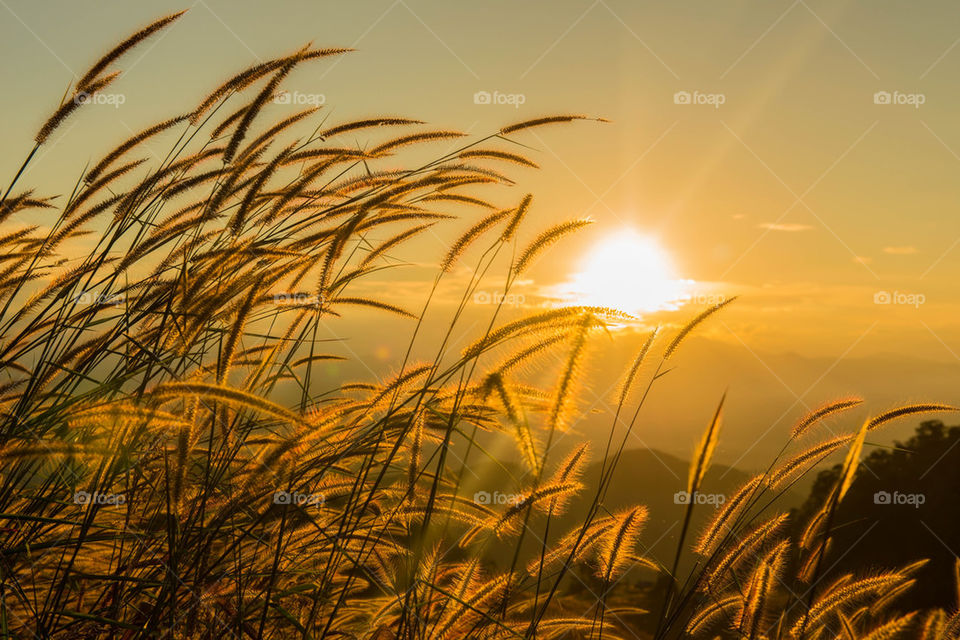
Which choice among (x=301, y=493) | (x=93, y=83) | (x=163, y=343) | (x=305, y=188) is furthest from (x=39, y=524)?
(x=93, y=83)

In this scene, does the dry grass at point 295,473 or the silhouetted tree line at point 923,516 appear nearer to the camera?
the dry grass at point 295,473

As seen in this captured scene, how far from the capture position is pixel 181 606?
6.13ft

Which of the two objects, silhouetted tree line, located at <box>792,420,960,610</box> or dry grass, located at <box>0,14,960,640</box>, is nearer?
dry grass, located at <box>0,14,960,640</box>

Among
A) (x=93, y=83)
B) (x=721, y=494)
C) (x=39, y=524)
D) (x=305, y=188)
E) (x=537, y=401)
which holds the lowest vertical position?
(x=39, y=524)

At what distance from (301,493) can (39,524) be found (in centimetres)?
97

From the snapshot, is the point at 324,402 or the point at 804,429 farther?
the point at 324,402

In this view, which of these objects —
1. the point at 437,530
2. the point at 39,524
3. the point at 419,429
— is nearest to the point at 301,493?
the point at 419,429

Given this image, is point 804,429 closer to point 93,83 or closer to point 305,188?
point 305,188

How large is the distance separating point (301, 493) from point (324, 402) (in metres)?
1.19

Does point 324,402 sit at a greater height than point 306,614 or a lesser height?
greater

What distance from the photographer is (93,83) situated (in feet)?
8.46

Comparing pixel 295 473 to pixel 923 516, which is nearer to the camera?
pixel 295 473

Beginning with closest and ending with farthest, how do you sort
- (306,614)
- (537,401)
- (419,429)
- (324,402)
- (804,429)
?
(537,401) < (419,429) < (804,429) < (306,614) < (324,402)

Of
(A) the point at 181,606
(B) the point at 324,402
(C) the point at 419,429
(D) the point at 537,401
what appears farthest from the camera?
(B) the point at 324,402
